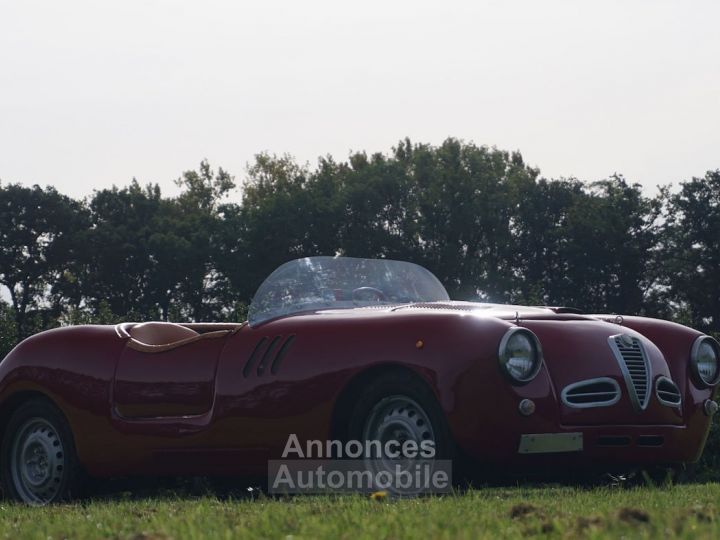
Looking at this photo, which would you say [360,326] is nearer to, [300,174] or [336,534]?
[336,534]

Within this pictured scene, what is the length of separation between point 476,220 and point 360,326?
60.1m

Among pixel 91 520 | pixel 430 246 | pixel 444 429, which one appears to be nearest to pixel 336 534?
pixel 91 520

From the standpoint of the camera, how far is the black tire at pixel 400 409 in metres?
6.50

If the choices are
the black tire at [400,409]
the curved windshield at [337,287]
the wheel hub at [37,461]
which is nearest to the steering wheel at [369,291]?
the curved windshield at [337,287]

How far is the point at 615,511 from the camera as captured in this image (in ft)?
15.2

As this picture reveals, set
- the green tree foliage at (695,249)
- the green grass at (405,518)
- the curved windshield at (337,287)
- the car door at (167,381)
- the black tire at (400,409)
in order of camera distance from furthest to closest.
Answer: the green tree foliage at (695,249) → the curved windshield at (337,287) → the car door at (167,381) → the black tire at (400,409) → the green grass at (405,518)

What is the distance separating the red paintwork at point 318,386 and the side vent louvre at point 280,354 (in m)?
0.04

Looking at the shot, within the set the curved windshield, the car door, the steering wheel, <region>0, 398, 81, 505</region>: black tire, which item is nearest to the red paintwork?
the car door

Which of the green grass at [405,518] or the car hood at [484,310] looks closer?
the green grass at [405,518]

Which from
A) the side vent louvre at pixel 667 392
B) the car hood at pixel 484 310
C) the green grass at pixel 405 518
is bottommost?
the green grass at pixel 405 518

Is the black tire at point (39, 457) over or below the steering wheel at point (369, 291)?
below

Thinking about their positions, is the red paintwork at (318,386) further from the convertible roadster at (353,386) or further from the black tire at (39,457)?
the black tire at (39,457)

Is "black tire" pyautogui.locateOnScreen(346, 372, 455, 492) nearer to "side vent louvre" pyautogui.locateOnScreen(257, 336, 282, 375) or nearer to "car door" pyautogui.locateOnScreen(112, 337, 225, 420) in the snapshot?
"side vent louvre" pyautogui.locateOnScreen(257, 336, 282, 375)

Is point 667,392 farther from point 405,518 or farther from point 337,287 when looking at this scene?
point 405,518
